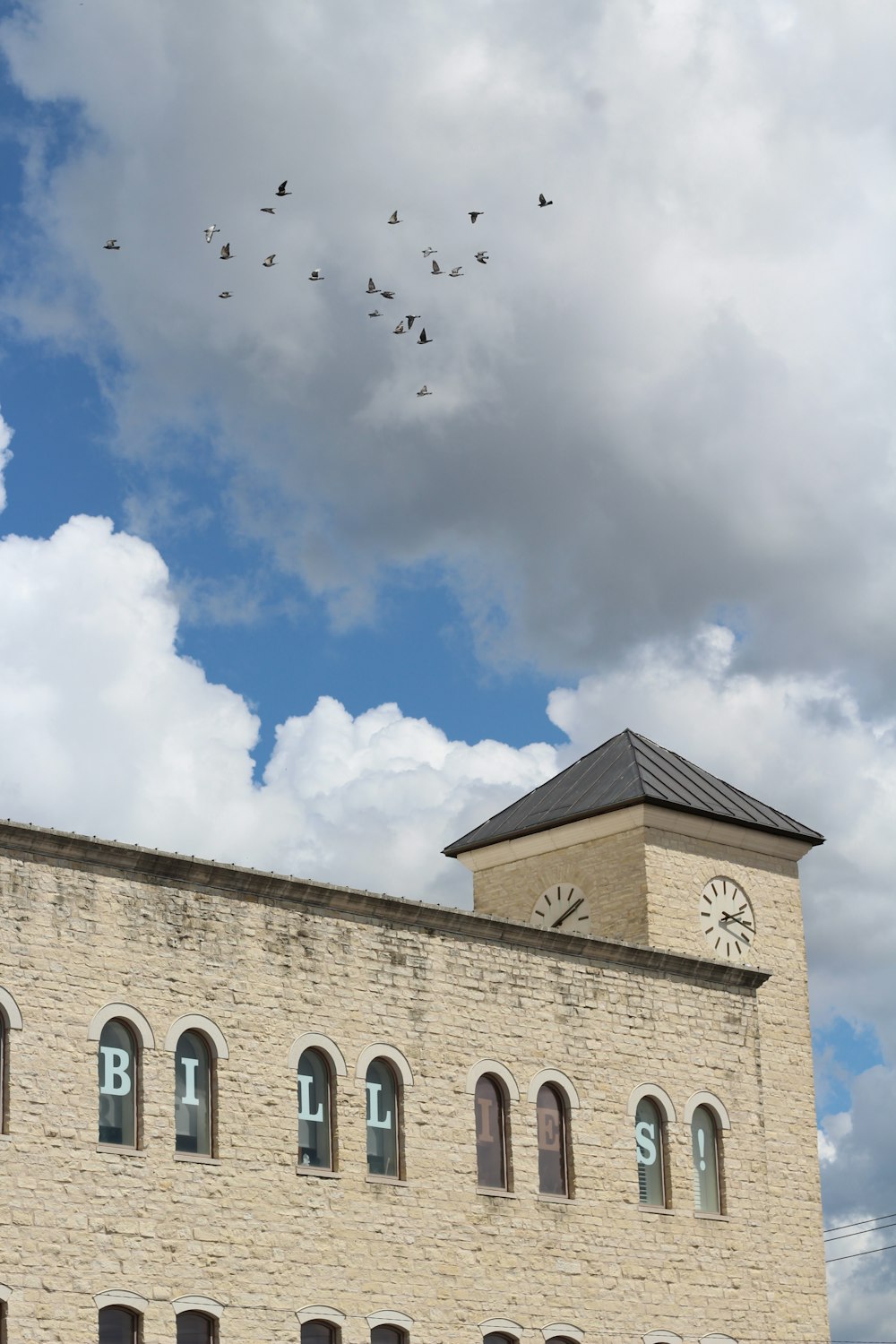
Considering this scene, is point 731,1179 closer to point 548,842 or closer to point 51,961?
point 548,842

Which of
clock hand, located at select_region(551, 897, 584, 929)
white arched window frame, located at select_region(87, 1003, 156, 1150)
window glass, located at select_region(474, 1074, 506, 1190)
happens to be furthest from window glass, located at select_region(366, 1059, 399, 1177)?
clock hand, located at select_region(551, 897, 584, 929)

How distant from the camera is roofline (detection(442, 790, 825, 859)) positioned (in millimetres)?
34312

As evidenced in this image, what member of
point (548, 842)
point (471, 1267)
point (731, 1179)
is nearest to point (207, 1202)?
point (471, 1267)

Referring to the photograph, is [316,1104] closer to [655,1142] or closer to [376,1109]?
[376,1109]

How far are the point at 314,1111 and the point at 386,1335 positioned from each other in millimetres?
3026

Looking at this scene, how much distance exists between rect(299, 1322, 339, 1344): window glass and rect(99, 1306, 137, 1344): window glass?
2.54 m

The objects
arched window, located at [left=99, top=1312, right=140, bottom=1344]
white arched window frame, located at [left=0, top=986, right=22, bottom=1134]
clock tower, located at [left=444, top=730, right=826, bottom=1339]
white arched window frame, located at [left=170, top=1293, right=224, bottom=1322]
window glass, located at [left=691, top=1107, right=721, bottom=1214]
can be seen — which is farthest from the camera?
clock tower, located at [left=444, top=730, right=826, bottom=1339]

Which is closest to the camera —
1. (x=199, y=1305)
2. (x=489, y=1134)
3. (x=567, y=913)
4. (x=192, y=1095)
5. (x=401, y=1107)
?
(x=199, y=1305)

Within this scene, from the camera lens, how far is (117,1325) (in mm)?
23609

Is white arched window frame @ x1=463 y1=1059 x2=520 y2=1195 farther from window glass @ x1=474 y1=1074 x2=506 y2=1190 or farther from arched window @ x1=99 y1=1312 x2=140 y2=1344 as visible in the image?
arched window @ x1=99 y1=1312 x2=140 y2=1344

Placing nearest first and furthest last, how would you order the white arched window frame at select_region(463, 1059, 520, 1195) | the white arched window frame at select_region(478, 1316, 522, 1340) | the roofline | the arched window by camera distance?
the arched window < the white arched window frame at select_region(478, 1316, 522, 1340) < the white arched window frame at select_region(463, 1059, 520, 1195) < the roofline

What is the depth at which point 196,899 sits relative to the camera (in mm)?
25547

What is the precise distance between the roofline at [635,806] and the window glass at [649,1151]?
5726 millimetres

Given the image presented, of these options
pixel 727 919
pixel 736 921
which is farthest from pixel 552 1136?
pixel 736 921
